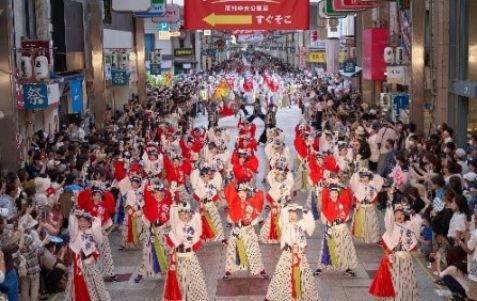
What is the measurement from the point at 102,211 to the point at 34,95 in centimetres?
568

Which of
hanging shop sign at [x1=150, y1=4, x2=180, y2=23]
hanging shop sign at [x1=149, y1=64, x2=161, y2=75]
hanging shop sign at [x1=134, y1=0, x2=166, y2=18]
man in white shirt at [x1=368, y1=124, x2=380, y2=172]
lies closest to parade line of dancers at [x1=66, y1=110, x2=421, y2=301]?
man in white shirt at [x1=368, y1=124, x2=380, y2=172]

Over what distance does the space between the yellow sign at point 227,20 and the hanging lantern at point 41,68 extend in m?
4.31

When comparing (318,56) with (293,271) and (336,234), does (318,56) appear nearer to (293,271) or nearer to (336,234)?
(336,234)

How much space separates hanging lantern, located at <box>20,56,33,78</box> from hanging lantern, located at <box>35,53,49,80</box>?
132 mm

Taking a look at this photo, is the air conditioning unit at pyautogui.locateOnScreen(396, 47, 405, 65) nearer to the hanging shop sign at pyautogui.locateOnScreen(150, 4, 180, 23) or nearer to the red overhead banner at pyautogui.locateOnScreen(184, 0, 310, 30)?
the red overhead banner at pyautogui.locateOnScreen(184, 0, 310, 30)

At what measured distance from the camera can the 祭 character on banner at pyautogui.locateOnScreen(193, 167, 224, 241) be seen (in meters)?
14.3

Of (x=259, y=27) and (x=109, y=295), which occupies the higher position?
(x=259, y=27)

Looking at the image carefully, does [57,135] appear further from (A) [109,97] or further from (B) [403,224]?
(A) [109,97]

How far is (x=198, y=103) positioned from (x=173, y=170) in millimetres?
22880

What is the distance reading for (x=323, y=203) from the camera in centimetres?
1242

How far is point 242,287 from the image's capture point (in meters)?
12.0

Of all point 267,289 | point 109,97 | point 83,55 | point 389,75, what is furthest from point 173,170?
point 109,97

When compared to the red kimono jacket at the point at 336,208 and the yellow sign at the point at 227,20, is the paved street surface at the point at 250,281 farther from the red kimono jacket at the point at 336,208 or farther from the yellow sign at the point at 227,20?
the yellow sign at the point at 227,20

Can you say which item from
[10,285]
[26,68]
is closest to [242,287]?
[10,285]
